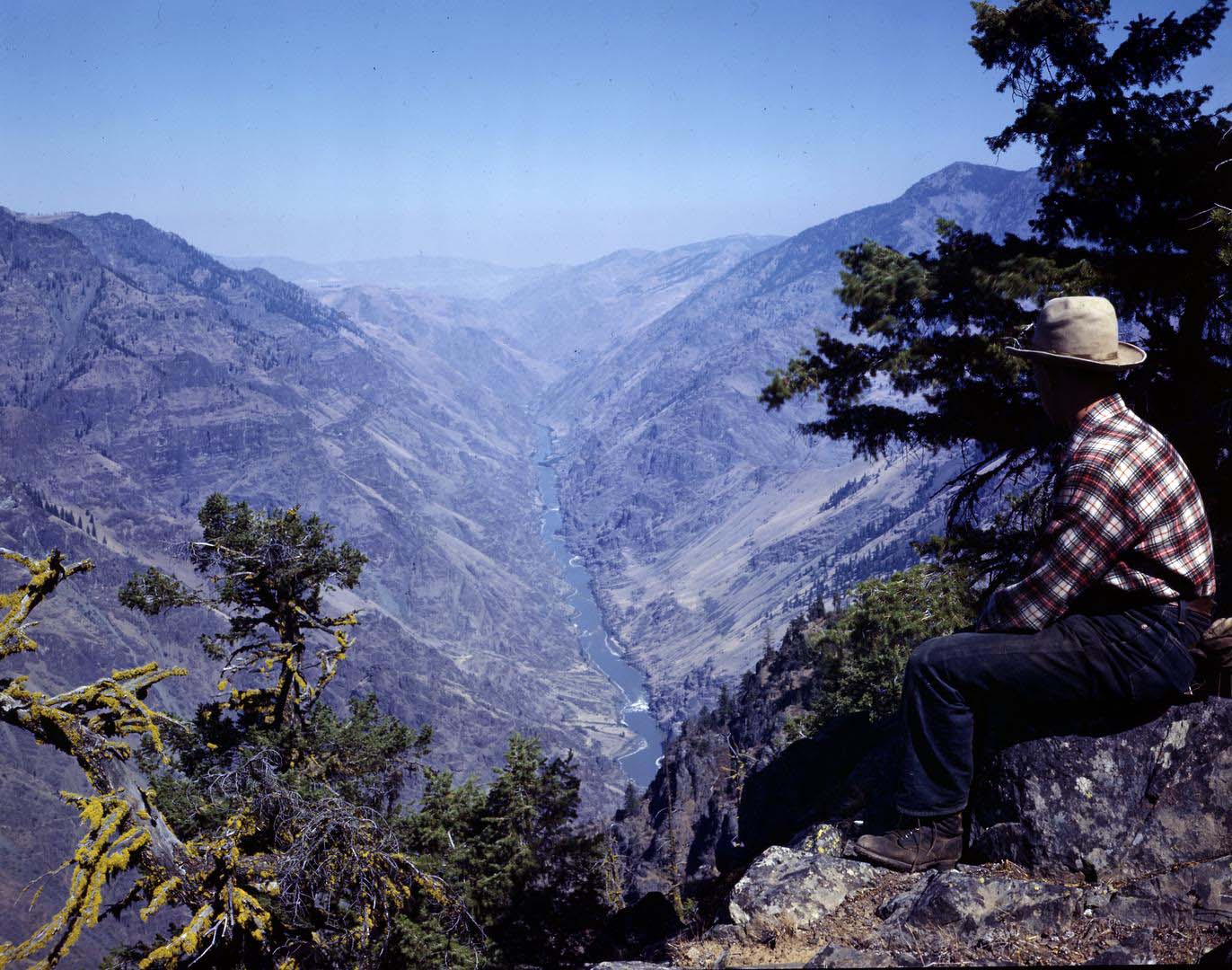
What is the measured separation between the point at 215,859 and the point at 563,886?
13293 mm

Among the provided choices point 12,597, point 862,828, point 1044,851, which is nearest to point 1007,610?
point 1044,851

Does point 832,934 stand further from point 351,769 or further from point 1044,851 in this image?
point 351,769

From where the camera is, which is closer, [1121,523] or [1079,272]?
[1121,523]

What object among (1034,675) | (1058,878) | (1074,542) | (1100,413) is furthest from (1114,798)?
(1100,413)

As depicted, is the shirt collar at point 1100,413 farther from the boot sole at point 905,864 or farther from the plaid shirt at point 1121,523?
the boot sole at point 905,864

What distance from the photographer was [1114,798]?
18.8ft

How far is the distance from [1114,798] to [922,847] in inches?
53.6

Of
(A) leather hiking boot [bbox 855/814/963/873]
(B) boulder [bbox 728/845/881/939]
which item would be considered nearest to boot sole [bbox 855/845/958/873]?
(A) leather hiking boot [bbox 855/814/963/873]

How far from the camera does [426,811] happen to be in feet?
60.8

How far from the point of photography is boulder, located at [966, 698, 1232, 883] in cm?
546

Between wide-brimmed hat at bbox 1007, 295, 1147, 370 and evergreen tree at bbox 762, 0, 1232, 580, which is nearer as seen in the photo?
wide-brimmed hat at bbox 1007, 295, 1147, 370

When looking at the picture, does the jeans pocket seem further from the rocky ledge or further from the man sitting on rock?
the rocky ledge

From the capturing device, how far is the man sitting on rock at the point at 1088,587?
16.6ft

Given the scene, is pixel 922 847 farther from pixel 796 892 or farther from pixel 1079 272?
pixel 1079 272
